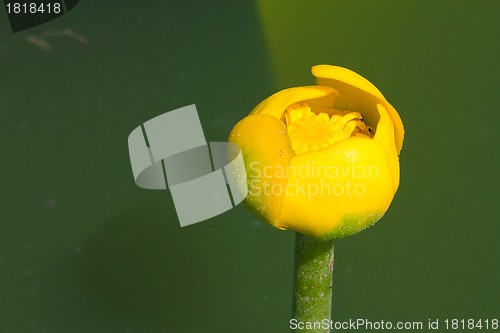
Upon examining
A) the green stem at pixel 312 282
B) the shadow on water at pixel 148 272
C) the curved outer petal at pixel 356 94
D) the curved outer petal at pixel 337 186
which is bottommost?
the shadow on water at pixel 148 272

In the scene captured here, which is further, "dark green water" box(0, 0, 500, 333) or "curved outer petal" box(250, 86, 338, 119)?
"dark green water" box(0, 0, 500, 333)

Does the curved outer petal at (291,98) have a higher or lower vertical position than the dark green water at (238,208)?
higher

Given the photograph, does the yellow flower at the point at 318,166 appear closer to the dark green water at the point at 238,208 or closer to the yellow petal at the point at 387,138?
the yellow petal at the point at 387,138

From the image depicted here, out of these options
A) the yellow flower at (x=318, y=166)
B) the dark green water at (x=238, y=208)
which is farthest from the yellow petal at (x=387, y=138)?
the dark green water at (x=238, y=208)

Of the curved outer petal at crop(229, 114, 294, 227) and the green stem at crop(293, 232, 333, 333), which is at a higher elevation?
the curved outer petal at crop(229, 114, 294, 227)

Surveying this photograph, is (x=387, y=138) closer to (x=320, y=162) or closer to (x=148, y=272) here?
(x=320, y=162)

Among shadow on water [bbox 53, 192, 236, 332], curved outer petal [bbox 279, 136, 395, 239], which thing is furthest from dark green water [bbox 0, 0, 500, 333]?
curved outer petal [bbox 279, 136, 395, 239]

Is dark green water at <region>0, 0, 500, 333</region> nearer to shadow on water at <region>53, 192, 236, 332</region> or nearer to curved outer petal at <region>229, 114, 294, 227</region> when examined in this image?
shadow on water at <region>53, 192, 236, 332</region>

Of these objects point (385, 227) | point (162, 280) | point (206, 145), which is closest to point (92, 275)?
point (162, 280)
